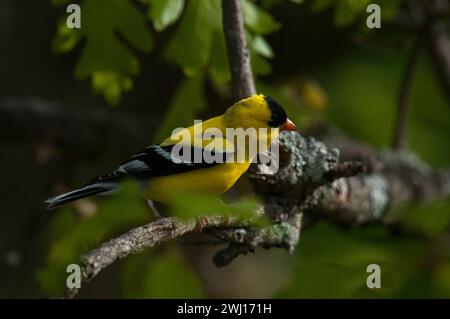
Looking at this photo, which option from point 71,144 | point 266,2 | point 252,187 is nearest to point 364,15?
point 266,2

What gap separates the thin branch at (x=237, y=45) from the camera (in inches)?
Result: 104

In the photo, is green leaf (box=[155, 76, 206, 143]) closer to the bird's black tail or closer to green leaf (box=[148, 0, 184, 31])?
green leaf (box=[148, 0, 184, 31])

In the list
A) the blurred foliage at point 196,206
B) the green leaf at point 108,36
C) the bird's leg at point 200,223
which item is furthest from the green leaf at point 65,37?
the blurred foliage at point 196,206

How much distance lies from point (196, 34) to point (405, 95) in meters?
1.81

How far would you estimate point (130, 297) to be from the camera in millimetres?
2670

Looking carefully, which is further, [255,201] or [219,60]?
[219,60]

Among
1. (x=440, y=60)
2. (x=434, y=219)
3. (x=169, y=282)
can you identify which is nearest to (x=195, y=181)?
(x=169, y=282)

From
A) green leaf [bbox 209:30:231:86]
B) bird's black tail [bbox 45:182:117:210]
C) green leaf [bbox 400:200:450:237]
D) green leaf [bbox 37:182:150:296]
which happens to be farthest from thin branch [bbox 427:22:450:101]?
green leaf [bbox 37:182:150:296]

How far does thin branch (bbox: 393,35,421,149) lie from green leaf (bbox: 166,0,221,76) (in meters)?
1.64

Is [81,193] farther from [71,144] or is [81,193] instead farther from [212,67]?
[71,144]

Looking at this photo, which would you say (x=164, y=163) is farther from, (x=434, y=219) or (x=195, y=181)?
(x=434, y=219)

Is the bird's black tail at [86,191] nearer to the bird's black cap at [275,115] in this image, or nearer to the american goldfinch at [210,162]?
the american goldfinch at [210,162]

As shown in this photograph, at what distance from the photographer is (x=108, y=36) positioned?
2922 millimetres

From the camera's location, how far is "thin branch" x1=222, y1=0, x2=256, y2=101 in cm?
265
